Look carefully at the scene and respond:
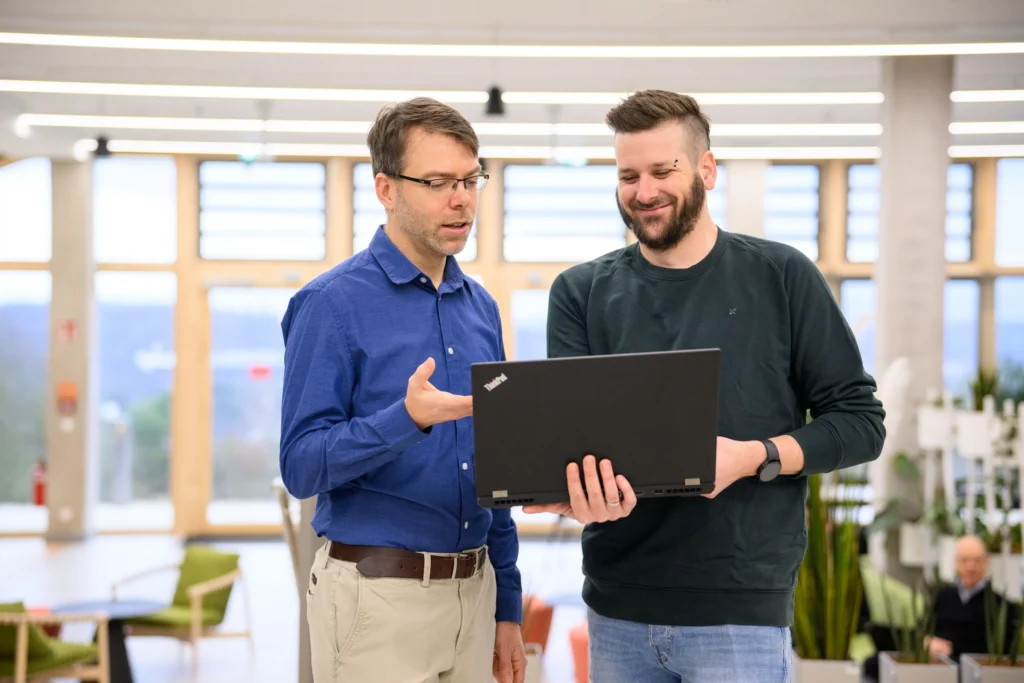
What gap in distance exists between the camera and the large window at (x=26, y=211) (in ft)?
39.4

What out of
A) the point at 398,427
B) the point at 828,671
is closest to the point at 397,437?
the point at 398,427

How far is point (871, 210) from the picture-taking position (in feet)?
41.1

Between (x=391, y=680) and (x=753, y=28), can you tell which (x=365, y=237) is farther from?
(x=391, y=680)

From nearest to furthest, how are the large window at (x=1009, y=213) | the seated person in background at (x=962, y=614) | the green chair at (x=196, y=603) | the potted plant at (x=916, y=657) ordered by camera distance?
1. the potted plant at (x=916, y=657)
2. the seated person in background at (x=962, y=614)
3. the green chair at (x=196, y=603)
4. the large window at (x=1009, y=213)

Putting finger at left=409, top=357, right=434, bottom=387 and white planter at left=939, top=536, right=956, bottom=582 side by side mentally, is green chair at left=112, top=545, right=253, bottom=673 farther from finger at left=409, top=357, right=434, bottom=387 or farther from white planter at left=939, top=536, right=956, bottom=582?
finger at left=409, top=357, right=434, bottom=387

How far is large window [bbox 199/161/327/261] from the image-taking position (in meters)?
12.4

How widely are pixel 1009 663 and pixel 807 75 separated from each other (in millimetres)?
5182

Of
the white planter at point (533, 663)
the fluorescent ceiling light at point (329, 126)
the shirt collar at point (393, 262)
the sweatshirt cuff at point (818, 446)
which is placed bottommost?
the white planter at point (533, 663)

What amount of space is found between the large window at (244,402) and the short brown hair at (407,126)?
416 inches

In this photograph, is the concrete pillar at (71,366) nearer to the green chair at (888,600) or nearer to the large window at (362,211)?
the large window at (362,211)

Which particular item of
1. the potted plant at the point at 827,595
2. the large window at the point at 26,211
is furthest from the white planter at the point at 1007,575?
the large window at the point at 26,211

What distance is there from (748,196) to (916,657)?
7.94 meters

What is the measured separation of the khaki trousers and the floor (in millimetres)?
2748

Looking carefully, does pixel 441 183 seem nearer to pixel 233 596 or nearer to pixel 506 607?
pixel 506 607
